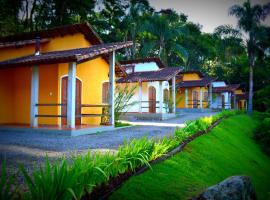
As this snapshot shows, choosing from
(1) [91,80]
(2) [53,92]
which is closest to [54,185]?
(2) [53,92]

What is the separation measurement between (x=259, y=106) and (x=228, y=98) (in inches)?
169

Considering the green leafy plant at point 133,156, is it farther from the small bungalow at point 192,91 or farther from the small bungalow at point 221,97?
the small bungalow at point 221,97

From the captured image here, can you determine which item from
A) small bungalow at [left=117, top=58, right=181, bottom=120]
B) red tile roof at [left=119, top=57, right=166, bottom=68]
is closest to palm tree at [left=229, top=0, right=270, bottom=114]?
small bungalow at [left=117, top=58, right=181, bottom=120]

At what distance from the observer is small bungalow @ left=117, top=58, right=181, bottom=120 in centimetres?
2200

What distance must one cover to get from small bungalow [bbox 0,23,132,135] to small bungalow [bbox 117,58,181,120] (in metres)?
5.97

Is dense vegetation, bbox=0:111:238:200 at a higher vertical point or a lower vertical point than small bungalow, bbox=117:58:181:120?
lower

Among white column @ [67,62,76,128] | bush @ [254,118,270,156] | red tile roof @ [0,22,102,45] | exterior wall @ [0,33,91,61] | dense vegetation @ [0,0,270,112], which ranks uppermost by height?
dense vegetation @ [0,0,270,112]

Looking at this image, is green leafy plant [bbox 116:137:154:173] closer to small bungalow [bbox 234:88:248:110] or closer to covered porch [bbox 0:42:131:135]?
covered porch [bbox 0:42:131:135]

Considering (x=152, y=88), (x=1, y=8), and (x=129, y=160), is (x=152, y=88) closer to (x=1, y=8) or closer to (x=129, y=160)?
(x=1, y=8)

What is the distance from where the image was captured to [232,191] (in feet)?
13.4

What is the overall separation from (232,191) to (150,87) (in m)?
20.5

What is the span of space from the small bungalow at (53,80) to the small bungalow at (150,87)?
19.6 ft

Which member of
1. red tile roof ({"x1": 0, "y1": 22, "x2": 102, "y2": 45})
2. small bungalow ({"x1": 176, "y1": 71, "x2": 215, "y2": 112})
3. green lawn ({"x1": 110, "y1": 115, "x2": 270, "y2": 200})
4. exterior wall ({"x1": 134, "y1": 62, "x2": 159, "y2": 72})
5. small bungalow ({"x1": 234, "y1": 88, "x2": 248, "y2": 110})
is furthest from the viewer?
small bungalow ({"x1": 234, "y1": 88, "x2": 248, "y2": 110})

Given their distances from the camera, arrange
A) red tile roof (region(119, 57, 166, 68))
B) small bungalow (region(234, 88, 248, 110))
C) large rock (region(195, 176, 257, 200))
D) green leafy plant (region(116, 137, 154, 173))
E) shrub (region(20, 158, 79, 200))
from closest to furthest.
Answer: shrub (region(20, 158, 79, 200))
large rock (region(195, 176, 257, 200))
green leafy plant (region(116, 137, 154, 173))
red tile roof (region(119, 57, 166, 68))
small bungalow (region(234, 88, 248, 110))
